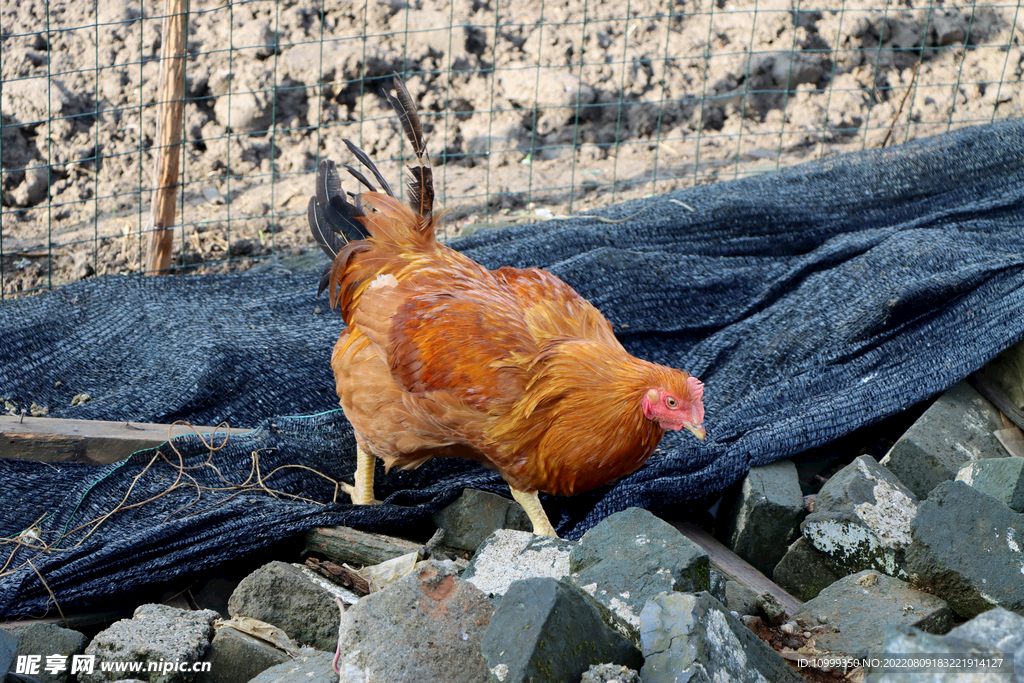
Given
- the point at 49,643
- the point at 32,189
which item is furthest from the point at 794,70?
the point at 49,643

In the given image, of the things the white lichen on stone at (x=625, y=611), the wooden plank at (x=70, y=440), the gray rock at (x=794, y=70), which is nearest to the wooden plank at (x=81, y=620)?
the wooden plank at (x=70, y=440)

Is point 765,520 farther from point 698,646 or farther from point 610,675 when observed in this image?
point 610,675

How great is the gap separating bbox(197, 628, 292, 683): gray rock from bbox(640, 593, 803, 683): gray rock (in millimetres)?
1142

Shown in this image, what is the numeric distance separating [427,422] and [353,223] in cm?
97

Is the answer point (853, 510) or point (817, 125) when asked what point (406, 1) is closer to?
point (817, 125)

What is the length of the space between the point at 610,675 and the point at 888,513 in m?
1.43

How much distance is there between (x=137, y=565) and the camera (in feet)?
9.78

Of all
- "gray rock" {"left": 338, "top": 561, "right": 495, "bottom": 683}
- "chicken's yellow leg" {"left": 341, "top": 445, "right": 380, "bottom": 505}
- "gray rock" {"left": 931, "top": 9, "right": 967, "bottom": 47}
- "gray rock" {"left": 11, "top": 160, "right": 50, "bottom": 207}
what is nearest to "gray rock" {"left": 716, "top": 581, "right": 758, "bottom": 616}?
"gray rock" {"left": 338, "top": 561, "right": 495, "bottom": 683}

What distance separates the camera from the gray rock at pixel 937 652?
57.9 inches

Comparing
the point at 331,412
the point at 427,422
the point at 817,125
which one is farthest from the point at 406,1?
the point at 427,422

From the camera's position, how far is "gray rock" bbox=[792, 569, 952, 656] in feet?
8.02

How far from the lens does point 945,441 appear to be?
3459mm

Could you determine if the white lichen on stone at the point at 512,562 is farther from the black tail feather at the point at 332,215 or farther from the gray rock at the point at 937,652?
the black tail feather at the point at 332,215

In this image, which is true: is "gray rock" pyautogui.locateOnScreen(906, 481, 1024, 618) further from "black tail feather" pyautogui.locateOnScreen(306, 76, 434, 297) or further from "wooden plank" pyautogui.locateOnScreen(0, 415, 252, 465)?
"wooden plank" pyautogui.locateOnScreen(0, 415, 252, 465)
